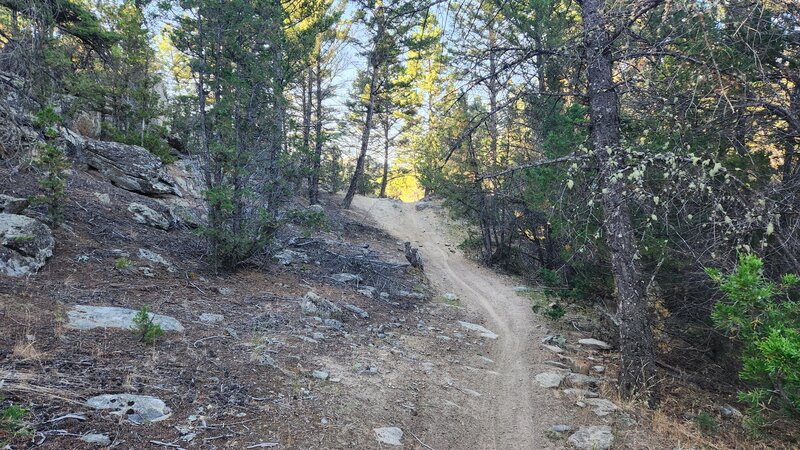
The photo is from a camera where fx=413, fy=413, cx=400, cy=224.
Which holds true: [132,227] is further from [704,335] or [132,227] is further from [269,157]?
[704,335]

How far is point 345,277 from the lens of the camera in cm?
975

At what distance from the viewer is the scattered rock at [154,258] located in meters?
7.05

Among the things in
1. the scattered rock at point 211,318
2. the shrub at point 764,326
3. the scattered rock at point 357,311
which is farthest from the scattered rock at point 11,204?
the shrub at point 764,326

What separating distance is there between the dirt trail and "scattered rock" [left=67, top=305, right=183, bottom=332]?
3380mm

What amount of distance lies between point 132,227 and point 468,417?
7439 millimetres

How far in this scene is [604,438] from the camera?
449 centimetres

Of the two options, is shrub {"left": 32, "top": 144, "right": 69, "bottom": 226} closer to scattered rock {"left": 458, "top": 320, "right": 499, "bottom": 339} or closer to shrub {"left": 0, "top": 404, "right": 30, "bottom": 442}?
shrub {"left": 0, "top": 404, "right": 30, "bottom": 442}

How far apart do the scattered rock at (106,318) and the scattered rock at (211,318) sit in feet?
1.44

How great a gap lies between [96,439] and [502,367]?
5377 millimetres

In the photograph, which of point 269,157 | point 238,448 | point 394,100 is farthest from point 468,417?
point 394,100

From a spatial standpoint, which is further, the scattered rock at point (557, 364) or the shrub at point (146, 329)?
the scattered rock at point (557, 364)

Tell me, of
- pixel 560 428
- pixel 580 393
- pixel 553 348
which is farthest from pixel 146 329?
pixel 553 348

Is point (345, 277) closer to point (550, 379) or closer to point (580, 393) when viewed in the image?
point (550, 379)

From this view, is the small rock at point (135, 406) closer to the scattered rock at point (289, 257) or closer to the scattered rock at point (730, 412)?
the scattered rock at point (289, 257)
